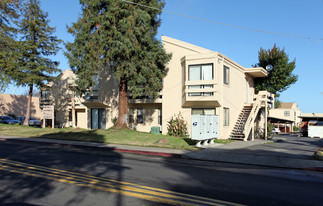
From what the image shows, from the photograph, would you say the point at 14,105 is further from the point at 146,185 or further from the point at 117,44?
the point at 146,185

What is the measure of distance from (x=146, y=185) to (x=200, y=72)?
15.3m

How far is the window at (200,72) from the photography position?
20.9 m

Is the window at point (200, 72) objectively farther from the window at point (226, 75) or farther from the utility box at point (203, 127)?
the utility box at point (203, 127)

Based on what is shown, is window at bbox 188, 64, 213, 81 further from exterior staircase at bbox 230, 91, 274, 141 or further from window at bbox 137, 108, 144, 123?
window at bbox 137, 108, 144, 123

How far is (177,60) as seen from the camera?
77.0ft

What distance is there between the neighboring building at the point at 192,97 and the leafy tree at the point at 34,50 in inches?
227

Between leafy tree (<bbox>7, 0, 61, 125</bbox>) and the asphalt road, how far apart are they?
68.2ft

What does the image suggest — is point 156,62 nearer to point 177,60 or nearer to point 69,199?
point 177,60

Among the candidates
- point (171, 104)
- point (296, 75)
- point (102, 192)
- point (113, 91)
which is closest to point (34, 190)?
point (102, 192)

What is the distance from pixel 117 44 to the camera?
764 inches

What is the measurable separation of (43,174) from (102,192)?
9.66 feet

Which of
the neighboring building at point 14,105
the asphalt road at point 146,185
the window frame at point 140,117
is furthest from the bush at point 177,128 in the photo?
the neighboring building at point 14,105

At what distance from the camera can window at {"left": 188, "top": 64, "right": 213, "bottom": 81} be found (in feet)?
68.5

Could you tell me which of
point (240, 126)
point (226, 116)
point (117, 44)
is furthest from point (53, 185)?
point (240, 126)
